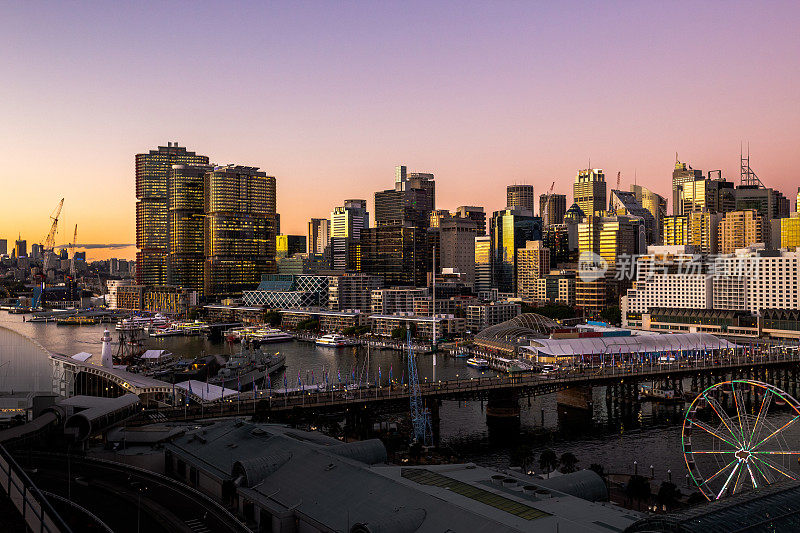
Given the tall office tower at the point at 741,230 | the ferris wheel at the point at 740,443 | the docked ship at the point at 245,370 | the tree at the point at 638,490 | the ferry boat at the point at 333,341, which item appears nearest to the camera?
the ferris wheel at the point at 740,443

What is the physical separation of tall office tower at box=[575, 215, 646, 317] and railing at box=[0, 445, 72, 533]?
137039 mm

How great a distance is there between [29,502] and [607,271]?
159 metres

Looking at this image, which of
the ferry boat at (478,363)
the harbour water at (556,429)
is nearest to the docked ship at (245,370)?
the harbour water at (556,429)

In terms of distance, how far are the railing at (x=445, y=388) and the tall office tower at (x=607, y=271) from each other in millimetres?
74383

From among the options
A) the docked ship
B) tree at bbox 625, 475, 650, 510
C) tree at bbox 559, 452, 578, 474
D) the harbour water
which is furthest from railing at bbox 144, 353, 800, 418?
tree at bbox 625, 475, 650, 510

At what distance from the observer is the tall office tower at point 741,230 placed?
608ft

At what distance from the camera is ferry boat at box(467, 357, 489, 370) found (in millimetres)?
85588

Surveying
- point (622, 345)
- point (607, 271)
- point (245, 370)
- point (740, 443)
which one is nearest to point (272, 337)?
point (245, 370)

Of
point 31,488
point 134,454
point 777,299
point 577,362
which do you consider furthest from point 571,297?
point 31,488

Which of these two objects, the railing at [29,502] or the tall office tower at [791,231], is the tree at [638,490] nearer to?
the railing at [29,502]

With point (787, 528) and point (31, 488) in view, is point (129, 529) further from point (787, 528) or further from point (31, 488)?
point (787, 528)

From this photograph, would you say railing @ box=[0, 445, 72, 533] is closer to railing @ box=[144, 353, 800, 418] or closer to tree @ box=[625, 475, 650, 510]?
tree @ box=[625, 475, 650, 510]

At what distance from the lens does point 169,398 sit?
168 ft

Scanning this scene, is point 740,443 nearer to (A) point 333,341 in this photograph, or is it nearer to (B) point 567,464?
(B) point 567,464
